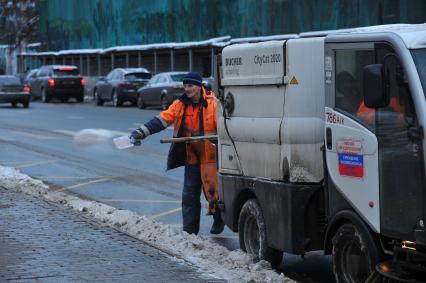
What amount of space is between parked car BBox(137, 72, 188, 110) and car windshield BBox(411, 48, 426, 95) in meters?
26.8

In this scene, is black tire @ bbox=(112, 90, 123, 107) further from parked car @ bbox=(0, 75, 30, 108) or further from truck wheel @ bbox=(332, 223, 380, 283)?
truck wheel @ bbox=(332, 223, 380, 283)

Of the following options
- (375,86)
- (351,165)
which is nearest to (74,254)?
(351,165)

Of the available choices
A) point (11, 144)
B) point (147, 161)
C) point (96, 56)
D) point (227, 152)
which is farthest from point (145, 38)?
point (227, 152)

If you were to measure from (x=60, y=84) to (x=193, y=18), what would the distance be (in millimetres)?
8412

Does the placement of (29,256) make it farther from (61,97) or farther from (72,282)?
(61,97)

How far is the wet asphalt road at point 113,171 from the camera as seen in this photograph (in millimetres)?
9473

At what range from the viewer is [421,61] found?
5.64m

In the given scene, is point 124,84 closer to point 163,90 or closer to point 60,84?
point 163,90

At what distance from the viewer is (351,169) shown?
6270 millimetres

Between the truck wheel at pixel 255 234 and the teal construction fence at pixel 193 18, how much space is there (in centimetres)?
2538

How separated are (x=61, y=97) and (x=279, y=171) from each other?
38763 millimetres

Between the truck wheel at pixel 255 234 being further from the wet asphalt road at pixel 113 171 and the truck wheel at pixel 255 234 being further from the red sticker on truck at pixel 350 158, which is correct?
the red sticker on truck at pixel 350 158

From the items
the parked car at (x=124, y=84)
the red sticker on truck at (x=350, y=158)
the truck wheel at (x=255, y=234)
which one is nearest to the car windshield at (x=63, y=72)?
the parked car at (x=124, y=84)

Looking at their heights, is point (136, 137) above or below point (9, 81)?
below
